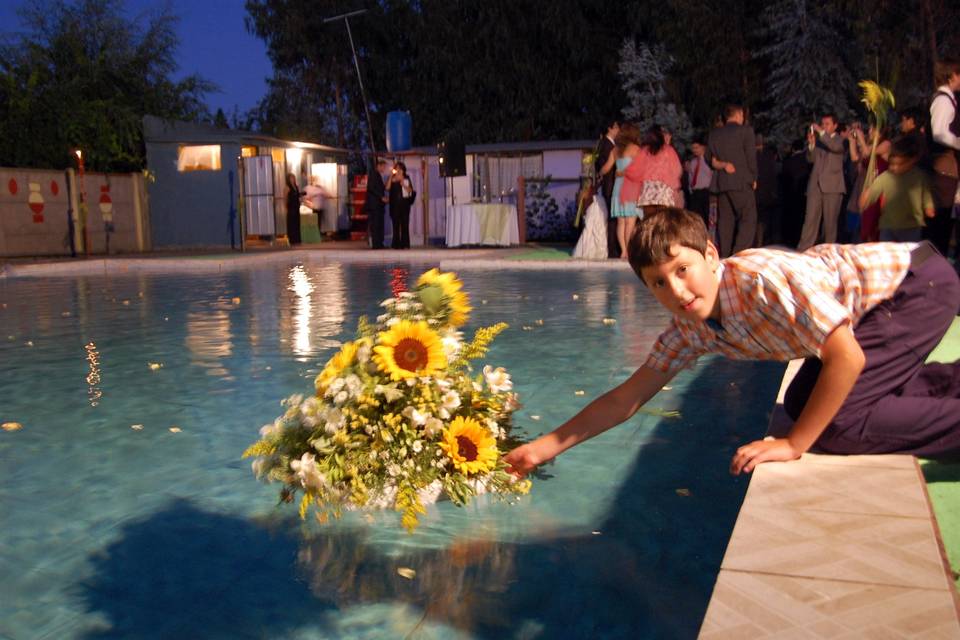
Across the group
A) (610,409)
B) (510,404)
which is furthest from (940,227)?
(610,409)

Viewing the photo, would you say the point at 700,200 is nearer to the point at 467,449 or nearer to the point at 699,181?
the point at 699,181

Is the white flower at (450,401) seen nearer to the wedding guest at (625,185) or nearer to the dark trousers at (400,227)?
the wedding guest at (625,185)

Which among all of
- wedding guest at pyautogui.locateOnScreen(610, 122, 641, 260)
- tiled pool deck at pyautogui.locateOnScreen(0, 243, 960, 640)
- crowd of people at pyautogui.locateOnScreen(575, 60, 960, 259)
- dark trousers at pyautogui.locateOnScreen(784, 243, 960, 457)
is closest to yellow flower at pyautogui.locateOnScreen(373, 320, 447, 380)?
tiled pool deck at pyautogui.locateOnScreen(0, 243, 960, 640)

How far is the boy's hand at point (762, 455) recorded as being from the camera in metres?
2.89

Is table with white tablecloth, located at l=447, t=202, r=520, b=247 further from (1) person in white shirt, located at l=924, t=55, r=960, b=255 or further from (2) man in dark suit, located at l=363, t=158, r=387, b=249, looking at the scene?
(1) person in white shirt, located at l=924, t=55, r=960, b=255

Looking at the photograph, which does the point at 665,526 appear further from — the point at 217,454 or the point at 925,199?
the point at 925,199

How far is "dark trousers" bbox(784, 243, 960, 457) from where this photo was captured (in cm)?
316

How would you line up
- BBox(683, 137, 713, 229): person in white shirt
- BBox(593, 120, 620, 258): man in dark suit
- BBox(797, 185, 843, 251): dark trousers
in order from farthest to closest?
BBox(683, 137, 713, 229): person in white shirt → BBox(593, 120, 620, 258): man in dark suit → BBox(797, 185, 843, 251): dark trousers

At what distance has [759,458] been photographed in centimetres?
290

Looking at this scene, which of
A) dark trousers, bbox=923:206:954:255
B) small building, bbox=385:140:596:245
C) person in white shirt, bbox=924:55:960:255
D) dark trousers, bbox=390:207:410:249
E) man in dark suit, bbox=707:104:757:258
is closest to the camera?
person in white shirt, bbox=924:55:960:255

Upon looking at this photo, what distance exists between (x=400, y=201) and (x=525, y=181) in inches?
138

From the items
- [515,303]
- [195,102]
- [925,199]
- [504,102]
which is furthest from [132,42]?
[925,199]

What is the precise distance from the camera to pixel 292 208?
89.2ft

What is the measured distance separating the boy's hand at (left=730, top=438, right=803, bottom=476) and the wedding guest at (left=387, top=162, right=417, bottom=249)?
1970 cm
